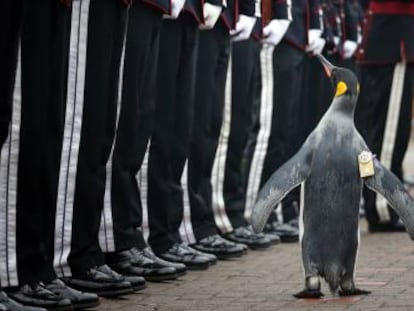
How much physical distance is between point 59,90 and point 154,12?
0.90 metres

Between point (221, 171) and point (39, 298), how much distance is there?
2.64 meters

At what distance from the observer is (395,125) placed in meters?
8.46

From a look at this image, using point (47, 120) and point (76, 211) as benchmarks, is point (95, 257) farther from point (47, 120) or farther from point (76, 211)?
point (47, 120)

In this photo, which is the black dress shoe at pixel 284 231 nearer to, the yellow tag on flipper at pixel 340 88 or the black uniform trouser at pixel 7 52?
the yellow tag on flipper at pixel 340 88

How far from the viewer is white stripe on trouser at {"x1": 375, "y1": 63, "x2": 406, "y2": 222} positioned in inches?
327

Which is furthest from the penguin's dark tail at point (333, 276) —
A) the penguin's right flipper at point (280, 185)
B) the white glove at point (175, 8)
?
the white glove at point (175, 8)

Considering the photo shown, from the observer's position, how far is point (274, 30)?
24.9 feet

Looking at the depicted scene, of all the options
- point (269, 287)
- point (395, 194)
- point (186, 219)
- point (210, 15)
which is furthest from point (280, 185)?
point (186, 219)

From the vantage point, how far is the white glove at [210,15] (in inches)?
250

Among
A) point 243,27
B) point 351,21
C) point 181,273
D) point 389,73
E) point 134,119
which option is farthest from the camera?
point 351,21

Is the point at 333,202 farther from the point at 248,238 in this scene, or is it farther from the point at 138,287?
the point at 248,238

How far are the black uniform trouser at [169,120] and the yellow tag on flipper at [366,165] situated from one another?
48.0 inches

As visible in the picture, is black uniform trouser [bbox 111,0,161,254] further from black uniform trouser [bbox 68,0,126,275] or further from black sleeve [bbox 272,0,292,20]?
black sleeve [bbox 272,0,292,20]

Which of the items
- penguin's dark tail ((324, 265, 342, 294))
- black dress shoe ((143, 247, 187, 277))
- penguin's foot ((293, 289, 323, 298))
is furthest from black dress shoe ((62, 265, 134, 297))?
penguin's dark tail ((324, 265, 342, 294))
